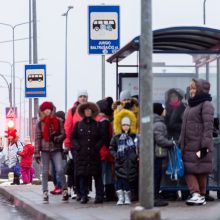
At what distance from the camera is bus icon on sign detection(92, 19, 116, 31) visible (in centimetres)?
1914

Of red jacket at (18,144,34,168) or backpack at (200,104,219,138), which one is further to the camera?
red jacket at (18,144,34,168)

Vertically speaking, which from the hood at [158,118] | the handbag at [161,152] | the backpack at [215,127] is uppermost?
the hood at [158,118]

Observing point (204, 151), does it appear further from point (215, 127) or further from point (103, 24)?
point (103, 24)

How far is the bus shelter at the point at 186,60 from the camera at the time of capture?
15.5 m

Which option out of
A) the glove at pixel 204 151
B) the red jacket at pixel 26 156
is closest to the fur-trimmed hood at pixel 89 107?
the glove at pixel 204 151

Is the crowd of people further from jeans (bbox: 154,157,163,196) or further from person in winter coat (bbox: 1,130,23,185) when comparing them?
person in winter coat (bbox: 1,130,23,185)

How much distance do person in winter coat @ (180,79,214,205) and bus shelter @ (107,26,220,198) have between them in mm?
926

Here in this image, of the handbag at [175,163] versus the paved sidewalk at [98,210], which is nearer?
the paved sidewalk at [98,210]

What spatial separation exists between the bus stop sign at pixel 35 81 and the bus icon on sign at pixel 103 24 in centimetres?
688

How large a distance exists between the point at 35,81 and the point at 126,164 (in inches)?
446

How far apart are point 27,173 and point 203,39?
13.0 metres

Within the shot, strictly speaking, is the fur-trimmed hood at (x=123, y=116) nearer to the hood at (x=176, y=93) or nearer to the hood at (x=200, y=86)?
the hood at (x=176, y=93)

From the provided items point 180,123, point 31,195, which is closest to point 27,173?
point 31,195

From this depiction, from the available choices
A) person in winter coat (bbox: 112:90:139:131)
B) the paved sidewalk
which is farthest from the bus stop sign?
person in winter coat (bbox: 112:90:139:131)
